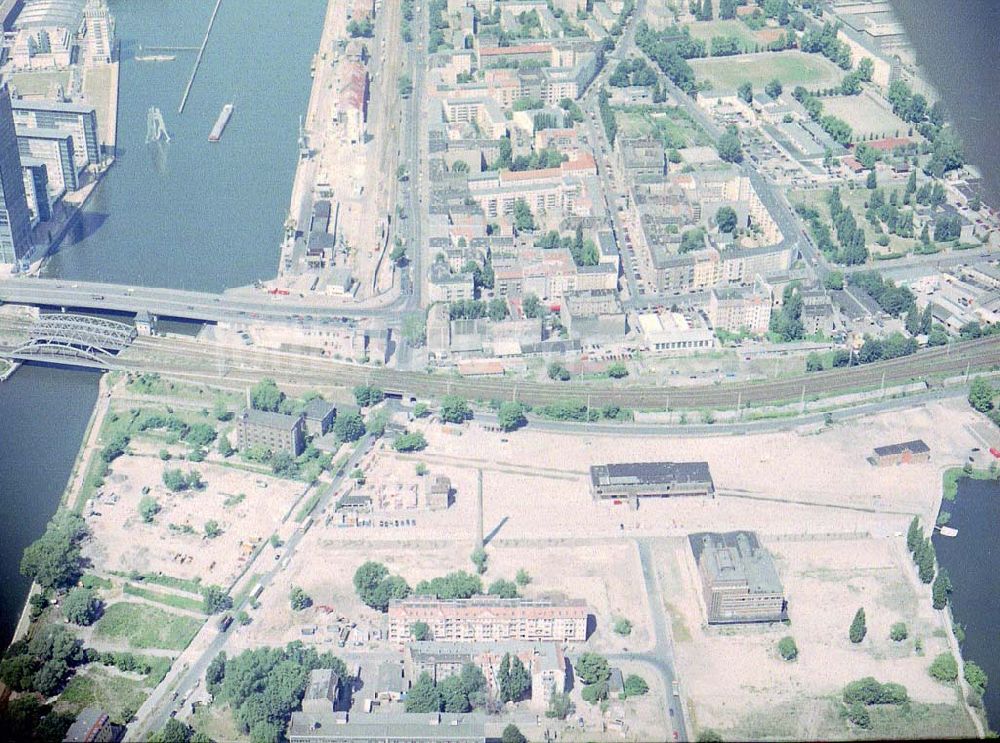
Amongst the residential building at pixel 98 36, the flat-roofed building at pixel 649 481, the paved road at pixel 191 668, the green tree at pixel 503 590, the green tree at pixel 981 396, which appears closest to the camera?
the paved road at pixel 191 668

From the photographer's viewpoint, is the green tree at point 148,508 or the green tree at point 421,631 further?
the green tree at point 148,508

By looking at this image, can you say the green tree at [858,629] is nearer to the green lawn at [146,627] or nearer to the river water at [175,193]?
the green lawn at [146,627]

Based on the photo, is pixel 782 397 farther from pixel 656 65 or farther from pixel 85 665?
pixel 656 65

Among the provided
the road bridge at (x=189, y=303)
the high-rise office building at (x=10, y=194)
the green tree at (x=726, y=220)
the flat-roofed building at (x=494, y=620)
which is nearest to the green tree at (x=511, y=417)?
the road bridge at (x=189, y=303)

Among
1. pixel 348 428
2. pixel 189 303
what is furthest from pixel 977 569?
pixel 189 303

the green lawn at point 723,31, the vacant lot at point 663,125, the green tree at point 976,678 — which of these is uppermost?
the green lawn at point 723,31

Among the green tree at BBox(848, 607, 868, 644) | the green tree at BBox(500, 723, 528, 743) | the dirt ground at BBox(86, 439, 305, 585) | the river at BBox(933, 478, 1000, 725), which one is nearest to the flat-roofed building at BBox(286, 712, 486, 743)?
the green tree at BBox(500, 723, 528, 743)

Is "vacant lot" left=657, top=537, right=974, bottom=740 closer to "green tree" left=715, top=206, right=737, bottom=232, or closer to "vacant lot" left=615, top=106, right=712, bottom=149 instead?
"green tree" left=715, top=206, right=737, bottom=232
